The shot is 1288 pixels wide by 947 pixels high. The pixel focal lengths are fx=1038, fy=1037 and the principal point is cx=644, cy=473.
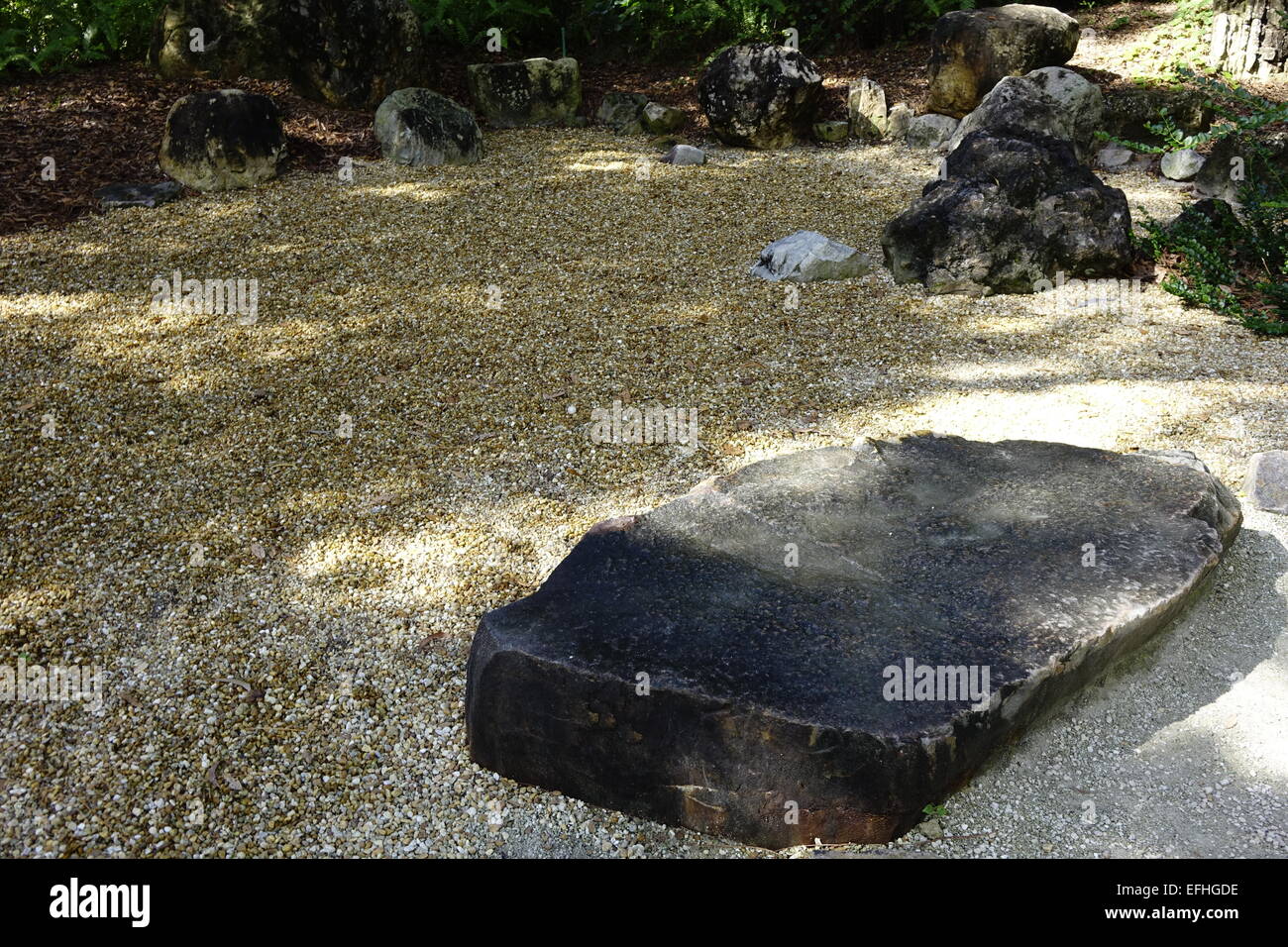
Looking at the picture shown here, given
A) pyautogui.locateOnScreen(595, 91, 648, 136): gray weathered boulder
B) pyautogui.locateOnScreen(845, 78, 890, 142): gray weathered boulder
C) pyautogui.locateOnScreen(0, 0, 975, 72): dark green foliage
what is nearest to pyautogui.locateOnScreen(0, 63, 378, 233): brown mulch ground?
pyautogui.locateOnScreen(0, 0, 975, 72): dark green foliage

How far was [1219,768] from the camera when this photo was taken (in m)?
3.20

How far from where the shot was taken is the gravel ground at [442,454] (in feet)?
10.4

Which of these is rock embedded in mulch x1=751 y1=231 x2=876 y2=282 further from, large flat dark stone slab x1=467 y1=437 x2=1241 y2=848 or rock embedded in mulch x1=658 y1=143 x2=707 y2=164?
large flat dark stone slab x1=467 y1=437 x2=1241 y2=848

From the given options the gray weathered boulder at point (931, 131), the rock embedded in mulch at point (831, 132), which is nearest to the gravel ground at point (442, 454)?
the gray weathered boulder at point (931, 131)

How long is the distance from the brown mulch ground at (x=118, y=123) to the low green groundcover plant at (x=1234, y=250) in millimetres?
3706

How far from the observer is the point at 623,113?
392 inches

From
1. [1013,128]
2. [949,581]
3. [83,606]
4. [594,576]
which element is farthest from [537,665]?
[1013,128]

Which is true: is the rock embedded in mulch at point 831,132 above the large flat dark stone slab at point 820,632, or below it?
above

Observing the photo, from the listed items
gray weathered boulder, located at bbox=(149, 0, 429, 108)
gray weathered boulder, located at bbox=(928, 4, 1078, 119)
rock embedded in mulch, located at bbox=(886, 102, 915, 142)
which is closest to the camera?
gray weathered boulder, located at bbox=(149, 0, 429, 108)

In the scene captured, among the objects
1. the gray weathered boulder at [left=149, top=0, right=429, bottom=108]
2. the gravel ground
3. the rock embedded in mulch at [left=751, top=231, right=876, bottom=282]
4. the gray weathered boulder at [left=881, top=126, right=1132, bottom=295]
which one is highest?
the gray weathered boulder at [left=149, top=0, right=429, bottom=108]

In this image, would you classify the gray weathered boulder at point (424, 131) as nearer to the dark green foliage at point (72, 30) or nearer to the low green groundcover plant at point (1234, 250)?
the dark green foliage at point (72, 30)

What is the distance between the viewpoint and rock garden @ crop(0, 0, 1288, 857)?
3.08 meters

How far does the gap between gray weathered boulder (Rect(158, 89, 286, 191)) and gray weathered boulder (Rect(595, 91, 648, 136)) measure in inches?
129

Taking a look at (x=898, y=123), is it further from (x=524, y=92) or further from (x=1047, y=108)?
(x=524, y=92)
